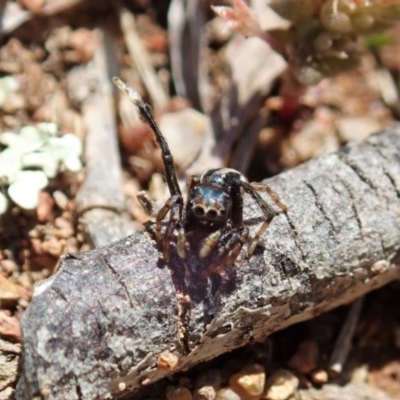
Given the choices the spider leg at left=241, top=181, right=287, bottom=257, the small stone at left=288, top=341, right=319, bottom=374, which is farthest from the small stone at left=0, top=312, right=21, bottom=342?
the small stone at left=288, top=341, right=319, bottom=374

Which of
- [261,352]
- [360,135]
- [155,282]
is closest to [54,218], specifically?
[155,282]

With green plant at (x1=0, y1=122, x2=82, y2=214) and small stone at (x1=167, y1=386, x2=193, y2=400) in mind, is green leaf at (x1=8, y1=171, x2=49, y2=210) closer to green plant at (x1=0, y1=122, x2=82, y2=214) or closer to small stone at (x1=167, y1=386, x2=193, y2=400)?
green plant at (x1=0, y1=122, x2=82, y2=214)

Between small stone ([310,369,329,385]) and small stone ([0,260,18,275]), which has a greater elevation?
small stone ([0,260,18,275])

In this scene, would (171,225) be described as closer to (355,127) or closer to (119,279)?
(119,279)

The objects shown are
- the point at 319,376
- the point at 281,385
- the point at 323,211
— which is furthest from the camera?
the point at 319,376

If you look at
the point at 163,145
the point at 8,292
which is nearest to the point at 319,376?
the point at 163,145
